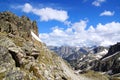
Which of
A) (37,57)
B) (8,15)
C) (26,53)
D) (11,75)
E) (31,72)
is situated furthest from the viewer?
(8,15)

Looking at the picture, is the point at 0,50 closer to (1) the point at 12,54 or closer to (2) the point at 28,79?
(1) the point at 12,54

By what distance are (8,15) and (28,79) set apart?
61.0m

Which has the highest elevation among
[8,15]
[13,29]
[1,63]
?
[8,15]

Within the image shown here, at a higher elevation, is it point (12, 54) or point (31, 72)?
point (12, 54)

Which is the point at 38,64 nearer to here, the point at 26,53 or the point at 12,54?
the point at 26,53

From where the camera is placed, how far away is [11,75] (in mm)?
67312

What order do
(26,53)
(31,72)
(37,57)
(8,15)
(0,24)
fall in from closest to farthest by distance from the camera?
(31,72) → (26,53) → (37,57) → (0,24) → (8,15)

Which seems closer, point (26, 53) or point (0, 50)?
point (0, 50)

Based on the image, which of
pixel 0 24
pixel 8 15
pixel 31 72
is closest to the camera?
pixel 31 72

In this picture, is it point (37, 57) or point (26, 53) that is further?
point (37, 57)

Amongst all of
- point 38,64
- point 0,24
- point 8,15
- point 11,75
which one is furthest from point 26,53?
point 8,15

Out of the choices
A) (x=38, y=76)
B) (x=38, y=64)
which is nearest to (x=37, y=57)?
(x=38, y=64)

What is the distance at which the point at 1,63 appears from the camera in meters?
71.4

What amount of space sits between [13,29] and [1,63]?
124 ft
